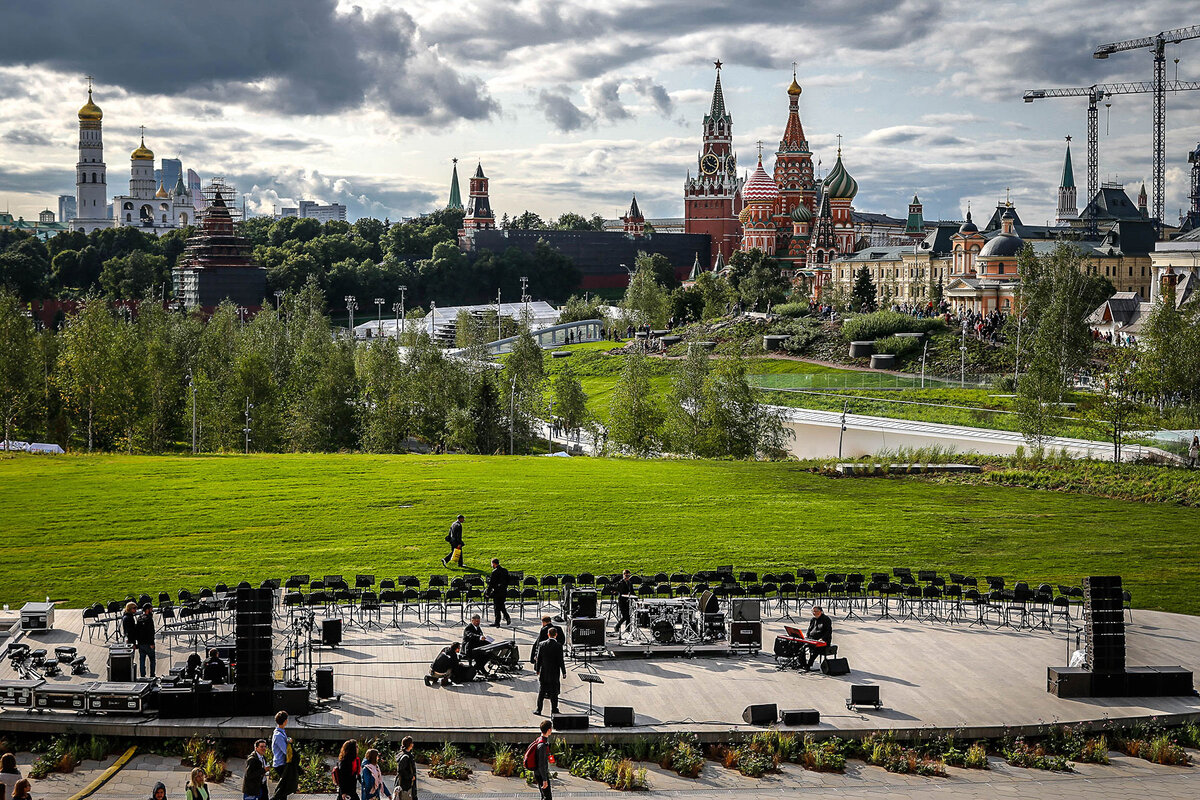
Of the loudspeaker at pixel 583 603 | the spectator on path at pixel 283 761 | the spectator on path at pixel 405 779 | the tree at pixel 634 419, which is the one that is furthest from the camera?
the tree at pixel 634 419

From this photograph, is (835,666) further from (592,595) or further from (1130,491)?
(1130,491)

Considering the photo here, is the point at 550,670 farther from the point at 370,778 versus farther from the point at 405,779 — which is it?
the point at 370,778

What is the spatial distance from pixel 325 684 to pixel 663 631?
6463 mm

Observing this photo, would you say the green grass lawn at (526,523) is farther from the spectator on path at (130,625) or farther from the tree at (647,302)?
the tree at (647,302)

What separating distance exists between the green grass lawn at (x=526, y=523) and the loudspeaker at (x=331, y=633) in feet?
17.2

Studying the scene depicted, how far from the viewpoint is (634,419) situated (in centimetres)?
5212

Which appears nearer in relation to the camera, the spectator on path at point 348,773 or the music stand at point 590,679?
the spectator on path at point 348,773

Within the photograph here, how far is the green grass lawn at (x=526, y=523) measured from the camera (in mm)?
27328

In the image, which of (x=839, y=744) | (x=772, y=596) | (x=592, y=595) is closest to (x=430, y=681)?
(x=592, y=595)

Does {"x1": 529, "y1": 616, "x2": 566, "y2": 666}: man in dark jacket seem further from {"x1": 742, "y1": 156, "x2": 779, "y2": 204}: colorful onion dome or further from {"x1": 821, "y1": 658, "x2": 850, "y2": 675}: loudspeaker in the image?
{"x1": 742, "y1": 156, "x2": 779, "y2": 204}: colorful onion dome

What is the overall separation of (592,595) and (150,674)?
7787 mm

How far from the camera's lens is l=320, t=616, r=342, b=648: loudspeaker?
20.9 metres

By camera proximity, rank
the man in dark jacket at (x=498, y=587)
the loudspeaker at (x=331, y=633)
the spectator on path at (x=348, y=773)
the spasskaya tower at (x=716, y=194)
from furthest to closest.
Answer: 1. the spasskaya tower at (x=716, y=194)
2. the man in dark jacket at (x=498, y=587)
3. the loudspeaker at (x=331, y=633)
4. the spectator on path at (x=348, y=773)

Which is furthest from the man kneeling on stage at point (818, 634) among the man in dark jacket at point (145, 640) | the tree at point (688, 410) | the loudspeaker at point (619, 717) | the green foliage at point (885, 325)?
the green foliage at point (885, 325)
